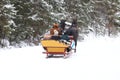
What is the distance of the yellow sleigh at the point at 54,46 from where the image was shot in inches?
545

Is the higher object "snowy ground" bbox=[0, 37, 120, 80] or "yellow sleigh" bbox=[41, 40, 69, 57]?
"yellow sleigh" bbox=[41, 40, 69, 57]

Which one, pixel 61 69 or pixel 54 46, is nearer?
pixel 61 69

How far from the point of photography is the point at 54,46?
13906 millimetres

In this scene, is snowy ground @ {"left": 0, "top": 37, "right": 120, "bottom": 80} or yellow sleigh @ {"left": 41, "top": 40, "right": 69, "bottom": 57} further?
yellow sleigh @ {"left": 41, "top": 40, "right": 69, "bottom": 57}

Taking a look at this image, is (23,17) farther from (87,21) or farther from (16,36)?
(87,21)

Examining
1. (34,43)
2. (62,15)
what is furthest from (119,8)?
(34,43)

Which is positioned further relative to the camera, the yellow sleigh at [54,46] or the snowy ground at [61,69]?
the yellow sleigh at [54,46]

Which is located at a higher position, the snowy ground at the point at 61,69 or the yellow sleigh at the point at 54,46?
the yellow sleigh at the point at 54,46

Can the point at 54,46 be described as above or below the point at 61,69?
above

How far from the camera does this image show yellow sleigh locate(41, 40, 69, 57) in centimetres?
1385

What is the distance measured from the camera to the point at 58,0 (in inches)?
942

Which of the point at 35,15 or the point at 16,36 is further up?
the point at 35,15

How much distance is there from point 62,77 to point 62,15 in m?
15.0

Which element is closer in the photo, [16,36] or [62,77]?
[62,77]
